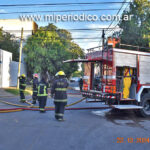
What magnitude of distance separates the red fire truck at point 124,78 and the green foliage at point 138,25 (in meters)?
13.3

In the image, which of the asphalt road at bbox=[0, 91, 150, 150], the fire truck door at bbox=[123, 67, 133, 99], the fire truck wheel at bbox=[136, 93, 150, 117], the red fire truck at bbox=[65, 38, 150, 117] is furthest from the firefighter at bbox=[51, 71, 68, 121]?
the fire truck wheel at bbox=[136, 93, 150, 117]

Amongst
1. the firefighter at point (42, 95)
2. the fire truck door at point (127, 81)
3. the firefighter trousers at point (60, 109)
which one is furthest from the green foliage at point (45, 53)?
the firefighter trousers at point (60, 109)

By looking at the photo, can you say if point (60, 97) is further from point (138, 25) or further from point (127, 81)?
point (138, 25)

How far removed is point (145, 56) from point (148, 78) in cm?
92

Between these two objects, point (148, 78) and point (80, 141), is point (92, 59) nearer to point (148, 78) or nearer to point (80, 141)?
point (148, 78)

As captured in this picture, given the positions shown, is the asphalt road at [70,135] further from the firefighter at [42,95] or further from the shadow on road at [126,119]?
the firefighter at [42,95]

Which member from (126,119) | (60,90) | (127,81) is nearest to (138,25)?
(127,81)

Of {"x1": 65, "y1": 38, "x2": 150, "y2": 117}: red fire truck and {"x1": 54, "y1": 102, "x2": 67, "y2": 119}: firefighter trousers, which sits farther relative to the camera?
{"x1": 65, "y1": 38, "x2": 150, "y2": 117}: red fire truck

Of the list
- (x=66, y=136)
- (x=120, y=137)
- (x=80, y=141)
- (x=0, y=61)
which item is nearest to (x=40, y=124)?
(x=66, y=136)

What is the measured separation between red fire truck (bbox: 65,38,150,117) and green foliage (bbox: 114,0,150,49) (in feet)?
43.6

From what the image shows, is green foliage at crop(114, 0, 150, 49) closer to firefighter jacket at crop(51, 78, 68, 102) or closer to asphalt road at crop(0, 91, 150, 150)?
firefighter jacket at crop(51, 78, 68, 102)

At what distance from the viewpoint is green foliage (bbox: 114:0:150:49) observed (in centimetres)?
2036

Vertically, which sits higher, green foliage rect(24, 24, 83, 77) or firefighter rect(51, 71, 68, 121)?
green foliage rect(24, 24, 83, 77)

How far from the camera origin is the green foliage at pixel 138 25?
20359 millimetres
